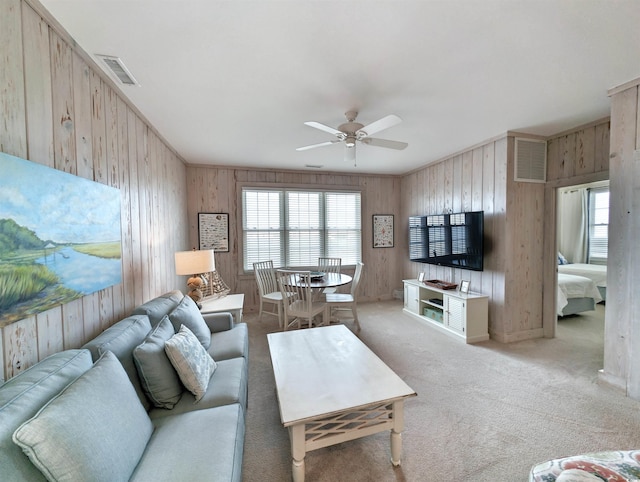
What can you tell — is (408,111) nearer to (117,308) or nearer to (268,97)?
(268,97)

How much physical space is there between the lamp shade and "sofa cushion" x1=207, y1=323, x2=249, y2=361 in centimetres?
75

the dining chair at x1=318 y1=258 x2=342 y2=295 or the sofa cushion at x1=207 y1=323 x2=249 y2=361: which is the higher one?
the dining chair at x1=318 y1=258 x2=342 y2=295

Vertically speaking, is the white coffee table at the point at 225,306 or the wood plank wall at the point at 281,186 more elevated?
the wood plank wall at the point at 281,186

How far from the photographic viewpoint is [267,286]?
14.1 feet

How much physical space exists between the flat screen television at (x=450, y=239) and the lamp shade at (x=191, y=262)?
131 inches

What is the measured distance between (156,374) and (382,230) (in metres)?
4.60

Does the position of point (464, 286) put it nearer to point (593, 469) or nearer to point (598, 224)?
point (593, 469)

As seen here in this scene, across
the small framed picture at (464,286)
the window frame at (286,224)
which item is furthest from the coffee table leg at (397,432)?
the window frame at (286,224)

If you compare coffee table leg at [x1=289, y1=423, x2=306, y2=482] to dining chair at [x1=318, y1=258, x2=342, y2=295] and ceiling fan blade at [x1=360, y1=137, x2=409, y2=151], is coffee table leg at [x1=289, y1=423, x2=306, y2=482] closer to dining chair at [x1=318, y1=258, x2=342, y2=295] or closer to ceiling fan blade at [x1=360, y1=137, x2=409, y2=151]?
ceiling fan blade at [x1=360, y1=137, x2=409, y2=151]

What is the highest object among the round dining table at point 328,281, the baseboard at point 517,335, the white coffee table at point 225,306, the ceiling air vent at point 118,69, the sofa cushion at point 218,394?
Answer: the ceiling air vent at point 118,69

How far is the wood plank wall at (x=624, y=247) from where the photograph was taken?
2.12 meters

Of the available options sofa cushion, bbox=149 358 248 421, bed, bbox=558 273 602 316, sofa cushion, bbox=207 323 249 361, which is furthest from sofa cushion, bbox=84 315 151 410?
bed, bbox=558 273 602 316

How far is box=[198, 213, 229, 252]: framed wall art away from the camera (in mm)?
4441

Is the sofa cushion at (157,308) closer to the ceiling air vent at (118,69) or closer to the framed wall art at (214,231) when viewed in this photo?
the ceiling air vent at (118,69)
